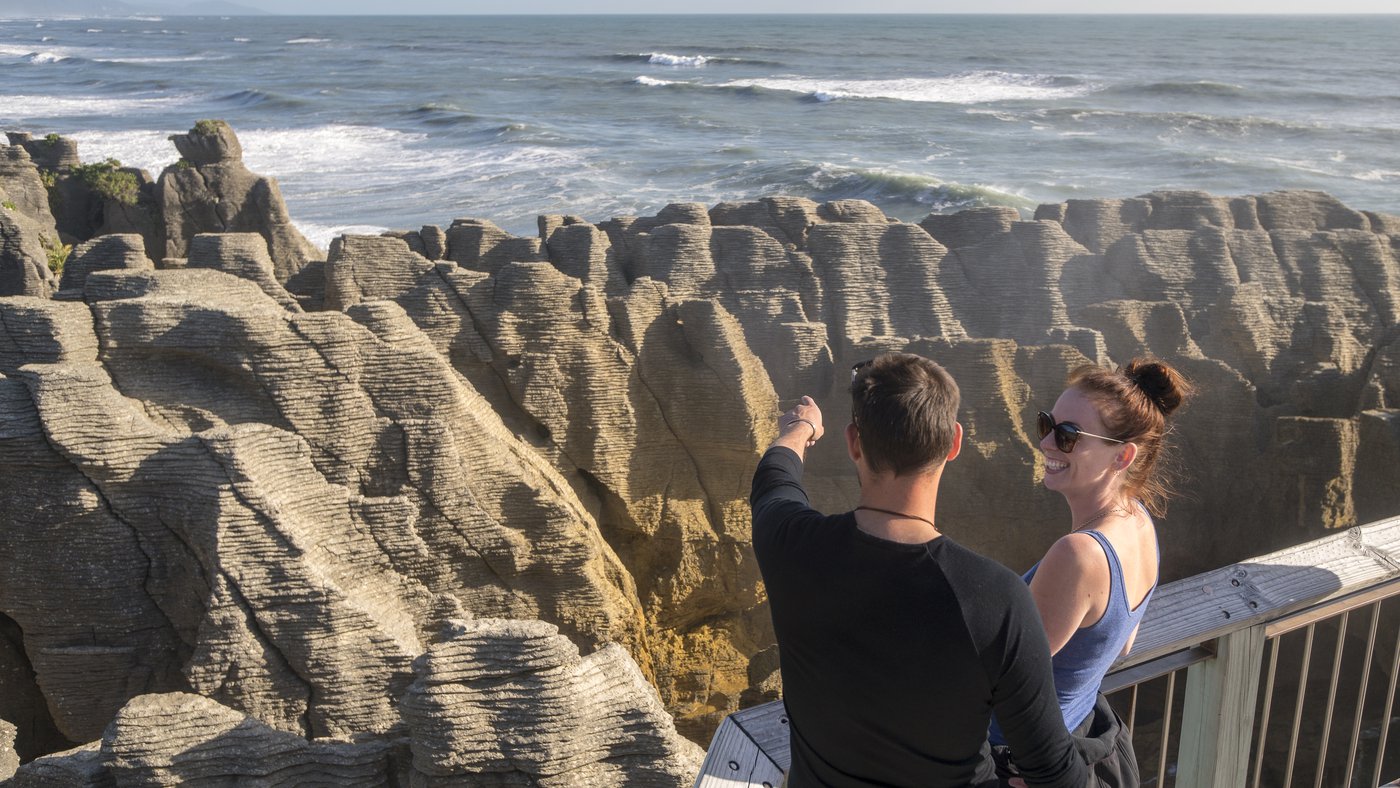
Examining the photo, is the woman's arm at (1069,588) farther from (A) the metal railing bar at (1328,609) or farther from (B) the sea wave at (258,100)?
(B) the sea wave at (258,100)

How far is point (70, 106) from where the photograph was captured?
183ft

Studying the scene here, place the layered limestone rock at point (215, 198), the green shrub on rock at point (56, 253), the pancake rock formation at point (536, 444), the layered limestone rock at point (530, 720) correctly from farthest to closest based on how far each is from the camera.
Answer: the layered limestone rock at point (215, 198) < the green shrub on rock at point (56, 253) < the pancake rock formation at point (536, 444) < the layered limestone rock at point (530, 720)

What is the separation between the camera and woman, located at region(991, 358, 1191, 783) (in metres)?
2.55

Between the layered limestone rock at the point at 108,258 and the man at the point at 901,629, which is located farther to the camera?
the layered limestone rock at the point at 108,258

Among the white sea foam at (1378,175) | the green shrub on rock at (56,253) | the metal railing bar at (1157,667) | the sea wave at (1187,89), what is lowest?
the white sea foam at (1378,175)

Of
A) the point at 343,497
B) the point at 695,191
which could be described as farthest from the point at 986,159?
the point at 343,497

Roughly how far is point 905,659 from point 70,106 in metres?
64.0

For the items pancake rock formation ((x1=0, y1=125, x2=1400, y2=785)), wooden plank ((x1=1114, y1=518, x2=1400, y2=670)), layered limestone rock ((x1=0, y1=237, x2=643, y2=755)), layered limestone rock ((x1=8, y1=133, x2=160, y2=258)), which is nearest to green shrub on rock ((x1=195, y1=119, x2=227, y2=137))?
layered limestone rock ((x1=8, y1=133, x2=160, y2=258))

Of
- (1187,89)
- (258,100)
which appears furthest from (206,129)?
(1187,89)

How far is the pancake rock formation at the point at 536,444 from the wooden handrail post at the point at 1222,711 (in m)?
2.31

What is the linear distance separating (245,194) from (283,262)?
332 cm

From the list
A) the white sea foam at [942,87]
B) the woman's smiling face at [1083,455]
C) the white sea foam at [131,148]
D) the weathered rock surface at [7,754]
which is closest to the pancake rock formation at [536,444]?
the weathered rock surface at [7,754]

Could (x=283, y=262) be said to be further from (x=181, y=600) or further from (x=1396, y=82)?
(x=1396, y=82)

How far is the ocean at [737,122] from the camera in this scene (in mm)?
36562
